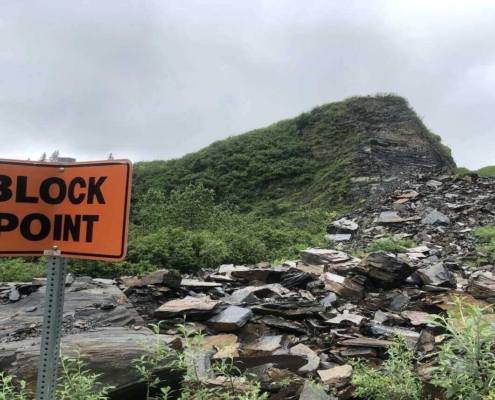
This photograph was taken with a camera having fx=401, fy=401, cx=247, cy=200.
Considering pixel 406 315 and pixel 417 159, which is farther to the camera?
pixel 417 159

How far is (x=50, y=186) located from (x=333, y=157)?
26038 millimetres

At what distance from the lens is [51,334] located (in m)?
1.78

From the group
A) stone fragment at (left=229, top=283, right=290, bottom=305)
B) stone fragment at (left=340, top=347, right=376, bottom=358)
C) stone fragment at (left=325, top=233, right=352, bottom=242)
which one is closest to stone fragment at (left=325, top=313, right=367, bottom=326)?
stone fragment at (left=340, top=347, right=376, bottom=358)

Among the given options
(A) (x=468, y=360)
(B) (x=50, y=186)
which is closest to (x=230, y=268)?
(A) (x=468, y=360)

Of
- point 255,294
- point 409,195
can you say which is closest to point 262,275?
point 255,294

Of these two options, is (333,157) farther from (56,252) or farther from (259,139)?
(56,252)

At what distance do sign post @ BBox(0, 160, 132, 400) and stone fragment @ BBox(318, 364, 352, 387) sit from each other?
2.96 meters

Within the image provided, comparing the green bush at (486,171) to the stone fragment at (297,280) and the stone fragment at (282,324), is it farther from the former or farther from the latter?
the stone fragment at (282,324)

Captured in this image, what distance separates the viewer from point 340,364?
183 inches

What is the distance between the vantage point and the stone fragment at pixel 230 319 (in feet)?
17.6

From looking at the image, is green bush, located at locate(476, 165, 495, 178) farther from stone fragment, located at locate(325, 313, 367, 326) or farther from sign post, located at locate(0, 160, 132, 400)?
sign post, located at locate(0, 160, 132, 400)

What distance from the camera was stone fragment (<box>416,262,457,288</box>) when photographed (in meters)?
7.34

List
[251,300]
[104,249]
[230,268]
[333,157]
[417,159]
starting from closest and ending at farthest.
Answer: [104,249] < [251,300] < [230,268] < [417,159] < [333,157]

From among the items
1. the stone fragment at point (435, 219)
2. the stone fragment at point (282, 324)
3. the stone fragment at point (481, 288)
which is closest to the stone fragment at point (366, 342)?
the stone fragment at point (282, 324)
